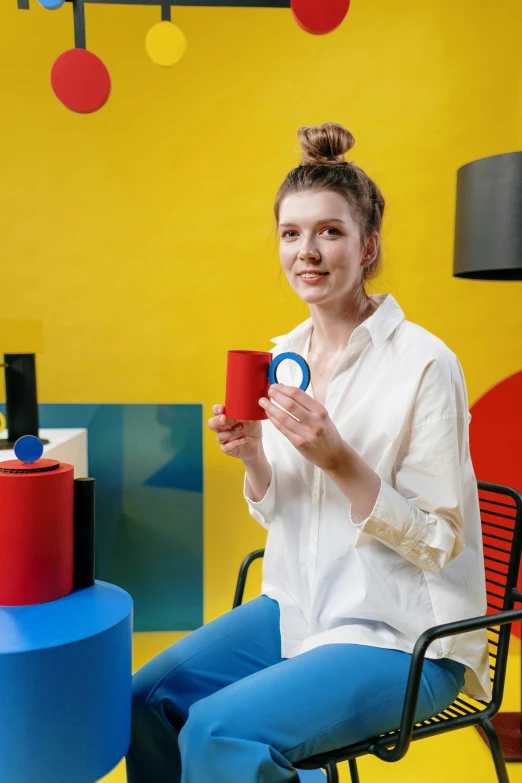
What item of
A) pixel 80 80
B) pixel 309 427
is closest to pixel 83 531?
pixel 309 427

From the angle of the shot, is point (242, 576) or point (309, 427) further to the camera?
point (242, 576)

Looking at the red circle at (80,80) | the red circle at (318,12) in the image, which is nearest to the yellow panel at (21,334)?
the red circle at (80,80)

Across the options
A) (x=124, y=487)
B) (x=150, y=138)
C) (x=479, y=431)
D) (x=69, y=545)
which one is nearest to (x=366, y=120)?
(x=150, y=138)

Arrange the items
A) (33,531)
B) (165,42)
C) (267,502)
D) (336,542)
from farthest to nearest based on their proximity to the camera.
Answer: (165,42) → (267,502) → (336,542) → (33,531)

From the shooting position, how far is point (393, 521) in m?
1.13

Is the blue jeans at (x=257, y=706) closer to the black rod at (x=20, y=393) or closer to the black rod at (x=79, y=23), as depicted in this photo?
the black rod at (x=20, y=393)

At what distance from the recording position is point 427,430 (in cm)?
119

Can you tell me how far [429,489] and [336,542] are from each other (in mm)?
200

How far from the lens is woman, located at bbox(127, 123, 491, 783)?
3.56 ft

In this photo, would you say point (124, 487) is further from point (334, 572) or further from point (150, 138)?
point (334, 572)

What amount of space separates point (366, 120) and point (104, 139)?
86 centimetres

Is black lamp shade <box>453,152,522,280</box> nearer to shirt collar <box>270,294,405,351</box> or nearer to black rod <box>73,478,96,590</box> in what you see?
shirt collar <box>270,294,405,351</box>

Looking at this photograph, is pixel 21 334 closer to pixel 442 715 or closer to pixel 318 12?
pixel 318 12

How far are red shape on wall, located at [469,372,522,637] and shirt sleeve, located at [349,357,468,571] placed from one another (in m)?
1.39
